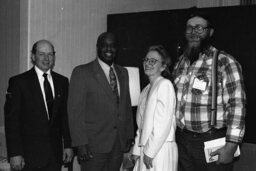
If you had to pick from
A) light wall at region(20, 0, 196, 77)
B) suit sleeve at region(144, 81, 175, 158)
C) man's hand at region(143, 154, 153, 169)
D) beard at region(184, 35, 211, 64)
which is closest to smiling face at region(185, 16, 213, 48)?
beard at region(184, 35, 211, 64)

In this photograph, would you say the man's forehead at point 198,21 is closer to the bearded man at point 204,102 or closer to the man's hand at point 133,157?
the bearded man at point 204,102

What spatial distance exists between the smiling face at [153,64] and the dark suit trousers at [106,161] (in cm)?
54

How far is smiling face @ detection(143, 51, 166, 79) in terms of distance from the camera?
8.54ft

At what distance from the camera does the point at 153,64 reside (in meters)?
2.60

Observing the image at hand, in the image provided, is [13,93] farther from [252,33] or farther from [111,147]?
[252,33]

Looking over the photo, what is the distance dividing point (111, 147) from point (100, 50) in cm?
69

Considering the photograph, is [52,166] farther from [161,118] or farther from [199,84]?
[199,84]

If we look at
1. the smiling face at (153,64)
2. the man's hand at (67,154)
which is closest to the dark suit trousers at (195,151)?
the smiling face at (153,64)

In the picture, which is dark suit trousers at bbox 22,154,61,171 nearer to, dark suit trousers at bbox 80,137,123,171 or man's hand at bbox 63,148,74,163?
man's hand at bbox 63,148,74,163

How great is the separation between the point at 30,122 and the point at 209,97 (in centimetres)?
118

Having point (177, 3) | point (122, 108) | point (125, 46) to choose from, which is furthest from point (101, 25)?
point (122, 108)

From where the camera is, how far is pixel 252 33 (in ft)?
11.6

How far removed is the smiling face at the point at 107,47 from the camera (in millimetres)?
2728

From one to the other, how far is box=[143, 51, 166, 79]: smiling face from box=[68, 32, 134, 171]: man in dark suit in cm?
29
